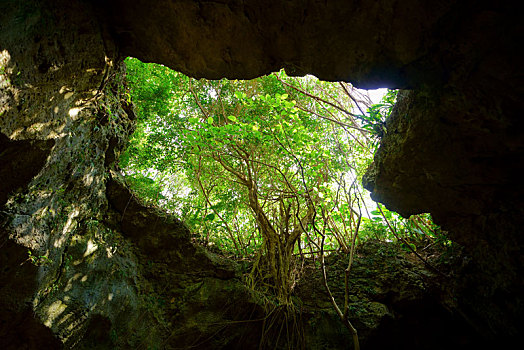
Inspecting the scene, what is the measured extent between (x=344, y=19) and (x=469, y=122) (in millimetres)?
1630

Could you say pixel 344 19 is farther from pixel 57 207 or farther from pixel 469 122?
pixel 57 207

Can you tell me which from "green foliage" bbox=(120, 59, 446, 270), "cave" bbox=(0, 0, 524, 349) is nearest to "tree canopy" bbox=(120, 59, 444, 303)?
"green foliage" bbox=(120, 59, 446, 270)

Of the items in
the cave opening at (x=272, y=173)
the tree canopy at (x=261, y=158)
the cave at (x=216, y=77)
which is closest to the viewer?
the cave at (x=216, y=77)

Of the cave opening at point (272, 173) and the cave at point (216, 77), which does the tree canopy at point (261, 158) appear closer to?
the cave opening at point (272, 173)

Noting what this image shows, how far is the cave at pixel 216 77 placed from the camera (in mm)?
2186

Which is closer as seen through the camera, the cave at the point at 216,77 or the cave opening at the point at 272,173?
the cave at the point at 216,77

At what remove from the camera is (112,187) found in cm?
387

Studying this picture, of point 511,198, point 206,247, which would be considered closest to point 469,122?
point 511,198

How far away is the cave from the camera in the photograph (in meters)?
2.19

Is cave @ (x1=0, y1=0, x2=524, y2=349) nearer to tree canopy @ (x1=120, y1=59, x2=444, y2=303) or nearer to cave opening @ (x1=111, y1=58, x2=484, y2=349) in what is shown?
cave opening @ (x1=111, y1=58, x2=484, y2=349)

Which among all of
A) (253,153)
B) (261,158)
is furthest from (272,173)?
(253,153)

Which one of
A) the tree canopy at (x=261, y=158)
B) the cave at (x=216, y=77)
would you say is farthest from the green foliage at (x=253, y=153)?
the cave at (x=216, y=77)

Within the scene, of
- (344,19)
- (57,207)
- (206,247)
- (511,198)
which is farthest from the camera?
(206,247)

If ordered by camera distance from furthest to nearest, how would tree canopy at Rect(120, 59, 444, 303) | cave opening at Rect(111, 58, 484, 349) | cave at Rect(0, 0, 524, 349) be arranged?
tree canopy at Rect(120, 59, 444, 303) → cave opening at Rect(111, 58, 484, 349) → cave at Rect(0, 0, 524, 349)
